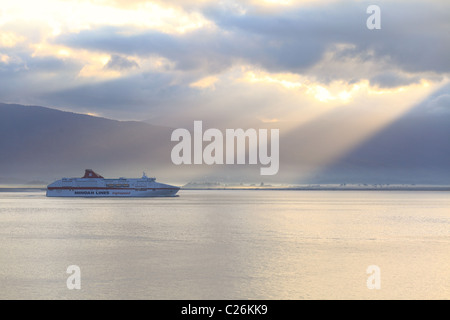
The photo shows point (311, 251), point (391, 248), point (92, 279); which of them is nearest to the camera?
point (92, 279)

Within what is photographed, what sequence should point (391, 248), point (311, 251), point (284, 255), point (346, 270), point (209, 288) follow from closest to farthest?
point (209, 288)
point (346, 270)
point (284, 255)
point (311, 251)
point (391, 248)

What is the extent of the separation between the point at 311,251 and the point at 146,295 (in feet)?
74.2

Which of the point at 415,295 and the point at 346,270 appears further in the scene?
the point at 346,270

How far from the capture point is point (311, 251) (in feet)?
163

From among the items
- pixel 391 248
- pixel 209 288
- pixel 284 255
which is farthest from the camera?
pixel 391 248
